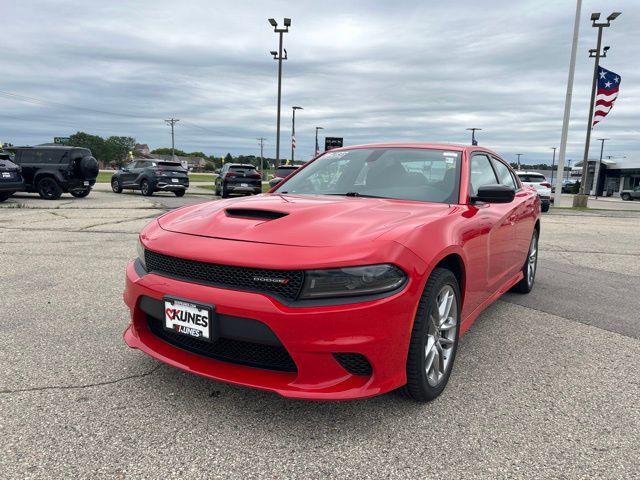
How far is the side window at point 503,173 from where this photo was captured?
4.57 metres

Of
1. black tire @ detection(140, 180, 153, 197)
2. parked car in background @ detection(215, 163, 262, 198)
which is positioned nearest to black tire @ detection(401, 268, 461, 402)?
parked car in background @ detection(215, 163, 262, 198)

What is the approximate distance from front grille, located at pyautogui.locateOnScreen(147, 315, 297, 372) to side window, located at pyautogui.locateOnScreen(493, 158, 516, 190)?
313 cm

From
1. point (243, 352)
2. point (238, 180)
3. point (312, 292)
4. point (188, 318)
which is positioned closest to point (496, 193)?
point (312, 292)

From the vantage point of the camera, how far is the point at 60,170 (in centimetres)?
1634

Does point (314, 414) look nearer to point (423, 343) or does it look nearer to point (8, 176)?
point (423, 343)

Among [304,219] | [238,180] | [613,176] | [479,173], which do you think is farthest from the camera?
[613,176]

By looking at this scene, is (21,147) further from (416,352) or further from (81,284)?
(416,352)

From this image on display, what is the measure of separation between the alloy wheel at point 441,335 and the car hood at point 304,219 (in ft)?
1.58

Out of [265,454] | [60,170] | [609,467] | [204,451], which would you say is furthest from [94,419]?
[60,170]

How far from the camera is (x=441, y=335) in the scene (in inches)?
108

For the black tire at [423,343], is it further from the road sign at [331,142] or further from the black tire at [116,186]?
the black tire at [116,186]

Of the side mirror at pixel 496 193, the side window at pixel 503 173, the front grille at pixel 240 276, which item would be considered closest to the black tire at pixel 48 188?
the side window at pixel 503 173

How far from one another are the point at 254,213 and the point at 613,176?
2381 inches

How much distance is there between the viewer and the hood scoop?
2.71 metres
